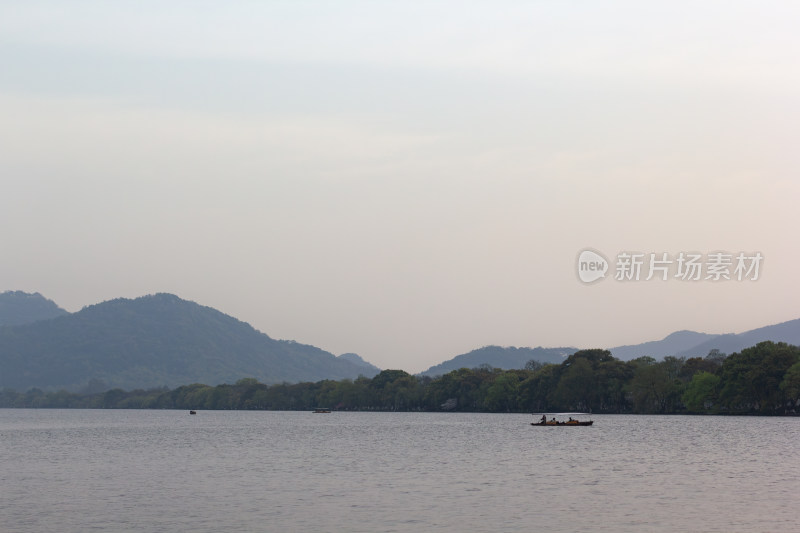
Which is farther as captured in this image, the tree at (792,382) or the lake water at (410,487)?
the tree at (792,382)

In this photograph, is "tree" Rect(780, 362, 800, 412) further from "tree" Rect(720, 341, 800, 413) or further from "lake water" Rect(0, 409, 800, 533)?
"lake water" Rect(0, 409, 800, 533)

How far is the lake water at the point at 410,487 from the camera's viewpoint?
2013 inches

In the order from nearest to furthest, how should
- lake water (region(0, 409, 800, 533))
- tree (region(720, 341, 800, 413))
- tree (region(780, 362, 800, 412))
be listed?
lake water (region(0, 409, 800, 533)) → tree (region(780, 362, 800, 412)) → tree (region(720, 341, 800, 413))

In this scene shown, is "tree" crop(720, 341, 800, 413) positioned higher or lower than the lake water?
higher

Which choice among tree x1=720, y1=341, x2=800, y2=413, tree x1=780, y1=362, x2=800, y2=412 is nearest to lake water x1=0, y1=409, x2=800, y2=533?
tree x1=780, y1=362, x2=800, y2=412

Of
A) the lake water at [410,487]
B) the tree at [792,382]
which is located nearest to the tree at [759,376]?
the tree at [792,382]

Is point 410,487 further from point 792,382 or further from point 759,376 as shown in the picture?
point 759,376

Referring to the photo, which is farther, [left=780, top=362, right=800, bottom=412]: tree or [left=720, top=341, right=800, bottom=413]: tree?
[left=720, top=341, right=800, bottom=413]: tree

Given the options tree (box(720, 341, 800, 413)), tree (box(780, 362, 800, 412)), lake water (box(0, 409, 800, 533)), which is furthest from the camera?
tree (box(720, 341, 800, 413))

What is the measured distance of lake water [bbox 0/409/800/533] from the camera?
5112 centimetres

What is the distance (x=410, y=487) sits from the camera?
67.9 meters

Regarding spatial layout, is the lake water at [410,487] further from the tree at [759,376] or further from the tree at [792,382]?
the tree at [759,376]

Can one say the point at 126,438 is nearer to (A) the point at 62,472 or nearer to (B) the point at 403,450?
(B) the point at 403,450

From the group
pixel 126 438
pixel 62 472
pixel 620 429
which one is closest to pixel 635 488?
pixel 62 472
